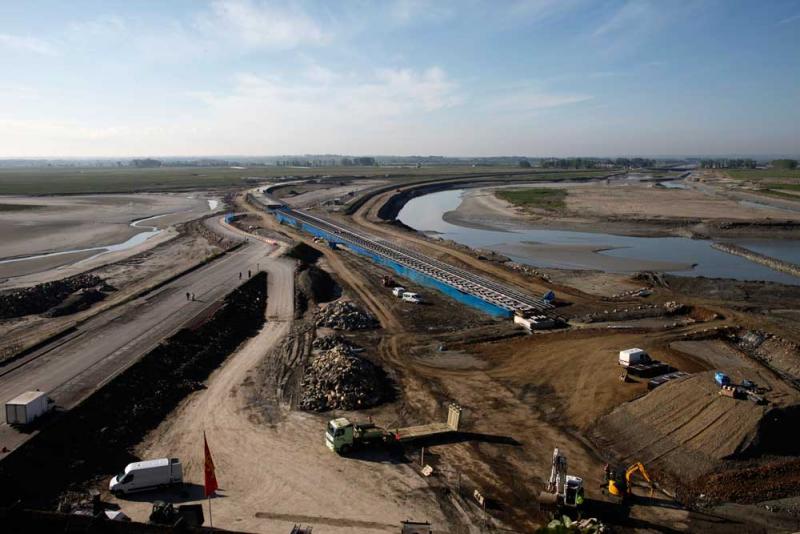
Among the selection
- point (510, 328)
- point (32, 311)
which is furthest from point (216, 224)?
point (510, 328)

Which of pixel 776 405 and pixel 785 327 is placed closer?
pixel 776 405

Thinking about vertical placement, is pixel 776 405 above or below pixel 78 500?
above

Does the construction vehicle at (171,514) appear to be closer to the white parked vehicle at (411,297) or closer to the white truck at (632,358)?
the white truck at (632,358)

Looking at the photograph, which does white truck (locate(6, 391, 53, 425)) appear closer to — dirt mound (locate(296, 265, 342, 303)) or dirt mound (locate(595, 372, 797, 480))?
dirt mound (locate(595, 372, 797, 480))

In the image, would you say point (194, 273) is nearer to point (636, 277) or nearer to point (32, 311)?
point (32, 311)

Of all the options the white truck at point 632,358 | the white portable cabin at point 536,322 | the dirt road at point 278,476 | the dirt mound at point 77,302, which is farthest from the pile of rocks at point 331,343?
the dirt mound at point 77,302

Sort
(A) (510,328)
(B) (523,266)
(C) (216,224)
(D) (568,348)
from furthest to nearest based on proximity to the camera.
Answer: (C) (216,224), (B) (523,266), (A) (510,328), (D) (568,348)

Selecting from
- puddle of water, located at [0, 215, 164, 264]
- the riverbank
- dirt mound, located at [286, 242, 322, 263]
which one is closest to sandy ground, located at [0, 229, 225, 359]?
puddle of water, located at [0, 215, 164, 264]
